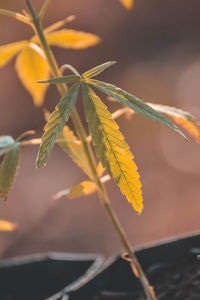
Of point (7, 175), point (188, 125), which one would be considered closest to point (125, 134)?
point (188, 125)

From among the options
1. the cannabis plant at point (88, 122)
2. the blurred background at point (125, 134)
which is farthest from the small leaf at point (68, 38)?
the blurred background at point (125, 134)

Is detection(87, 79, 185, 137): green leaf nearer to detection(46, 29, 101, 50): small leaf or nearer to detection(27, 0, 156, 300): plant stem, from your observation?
detection(27, 0, 156, 300): plant stem

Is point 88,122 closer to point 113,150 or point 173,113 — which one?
point 113,150

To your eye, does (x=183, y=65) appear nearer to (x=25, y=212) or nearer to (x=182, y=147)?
(x=182, y=147)

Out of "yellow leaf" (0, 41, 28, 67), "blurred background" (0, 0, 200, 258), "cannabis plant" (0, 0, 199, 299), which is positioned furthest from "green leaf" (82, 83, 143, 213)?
"blurred background" (0, 0, 200, 258)

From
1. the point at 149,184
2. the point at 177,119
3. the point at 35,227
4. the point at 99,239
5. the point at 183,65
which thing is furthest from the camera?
the point at 183,65

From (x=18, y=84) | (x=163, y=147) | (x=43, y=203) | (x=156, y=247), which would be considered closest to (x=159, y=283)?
(x=156, y=247)
